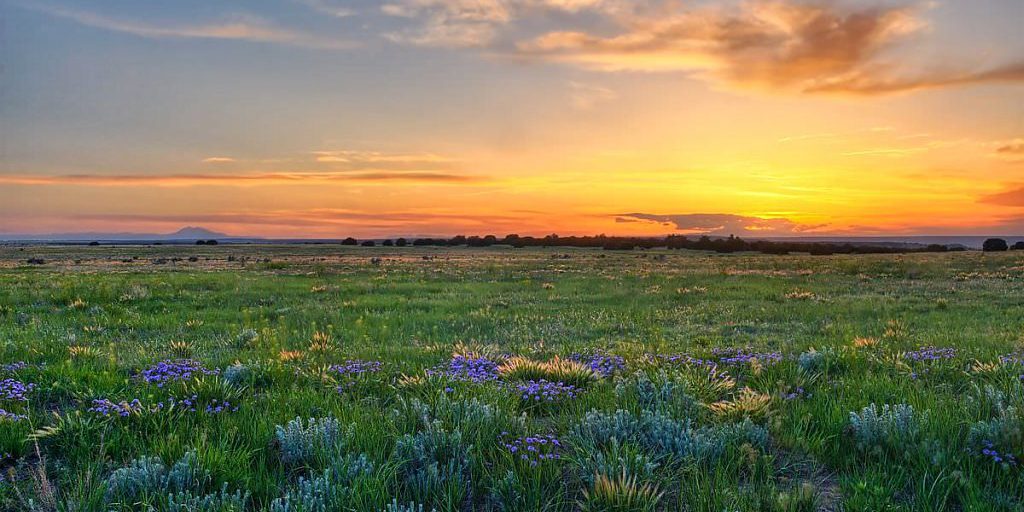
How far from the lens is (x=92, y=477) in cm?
406

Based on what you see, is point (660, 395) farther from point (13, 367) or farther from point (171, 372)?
point (13, 367)

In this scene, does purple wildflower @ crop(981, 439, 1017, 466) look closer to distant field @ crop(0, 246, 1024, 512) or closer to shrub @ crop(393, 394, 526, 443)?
distant field @ crop(0, 246, 1024, 512)

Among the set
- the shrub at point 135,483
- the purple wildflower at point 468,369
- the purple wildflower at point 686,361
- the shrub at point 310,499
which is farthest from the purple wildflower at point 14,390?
the purple wildflower at point 686,361

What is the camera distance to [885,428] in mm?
4422

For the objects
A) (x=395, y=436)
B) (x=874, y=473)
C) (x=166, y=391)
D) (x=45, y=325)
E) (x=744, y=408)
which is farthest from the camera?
(x=45, y=325)

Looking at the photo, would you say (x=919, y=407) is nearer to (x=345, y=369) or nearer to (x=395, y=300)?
(x=345, y=369)

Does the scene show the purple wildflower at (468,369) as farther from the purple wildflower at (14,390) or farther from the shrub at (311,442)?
the purple wildflower at (14,390)

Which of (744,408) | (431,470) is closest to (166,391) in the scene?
(431,470)

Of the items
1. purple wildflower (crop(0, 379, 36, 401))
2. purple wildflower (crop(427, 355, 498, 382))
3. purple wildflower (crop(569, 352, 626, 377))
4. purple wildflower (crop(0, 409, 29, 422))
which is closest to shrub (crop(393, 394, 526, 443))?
purple wildflower (crop(427, 355, 498, 382))

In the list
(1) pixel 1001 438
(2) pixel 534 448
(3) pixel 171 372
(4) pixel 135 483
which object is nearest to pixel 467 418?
(2) pixel 534 448

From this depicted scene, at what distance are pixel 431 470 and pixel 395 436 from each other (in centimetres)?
79

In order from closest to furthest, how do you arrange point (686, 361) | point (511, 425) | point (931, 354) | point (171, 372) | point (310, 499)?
1. point (310, 499)
2. point (511, 425)
3. point (171, 372)
4. point (686, 361)
5. point (931, 354)

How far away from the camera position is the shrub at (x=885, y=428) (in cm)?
433

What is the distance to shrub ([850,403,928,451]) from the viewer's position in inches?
170
